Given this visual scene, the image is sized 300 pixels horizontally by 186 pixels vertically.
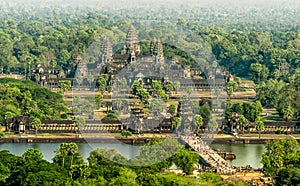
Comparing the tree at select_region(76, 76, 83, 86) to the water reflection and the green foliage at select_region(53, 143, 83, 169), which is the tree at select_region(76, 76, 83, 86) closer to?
the water reflection

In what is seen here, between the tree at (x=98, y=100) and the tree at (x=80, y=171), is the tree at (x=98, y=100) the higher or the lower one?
the higher one

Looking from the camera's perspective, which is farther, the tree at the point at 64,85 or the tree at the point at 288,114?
the tree at the point at 64,85

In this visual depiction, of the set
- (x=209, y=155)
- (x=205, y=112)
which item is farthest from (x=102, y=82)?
(x=209, y=155)

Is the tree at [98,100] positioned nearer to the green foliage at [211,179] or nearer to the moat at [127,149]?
the moat at [127,149]

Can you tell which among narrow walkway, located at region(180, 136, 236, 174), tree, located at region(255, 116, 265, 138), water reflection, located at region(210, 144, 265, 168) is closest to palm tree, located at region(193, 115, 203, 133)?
narrow walkway, located at region(180, 136, 236, 174)

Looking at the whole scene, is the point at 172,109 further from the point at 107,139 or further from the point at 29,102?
the point at 29,102

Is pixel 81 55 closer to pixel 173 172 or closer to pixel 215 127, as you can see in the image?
pixel 215 127

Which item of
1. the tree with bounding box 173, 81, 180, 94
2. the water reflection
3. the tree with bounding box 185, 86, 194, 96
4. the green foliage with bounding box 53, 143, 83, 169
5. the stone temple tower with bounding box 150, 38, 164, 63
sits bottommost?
the water reflection

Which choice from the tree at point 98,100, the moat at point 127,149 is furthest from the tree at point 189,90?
the moat at point 127,149
